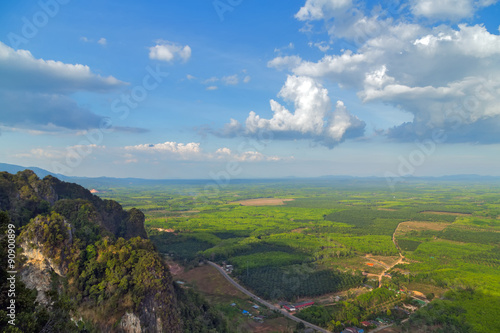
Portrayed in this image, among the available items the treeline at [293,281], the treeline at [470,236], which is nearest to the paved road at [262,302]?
the treeline at [293,281]

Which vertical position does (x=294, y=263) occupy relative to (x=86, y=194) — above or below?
below

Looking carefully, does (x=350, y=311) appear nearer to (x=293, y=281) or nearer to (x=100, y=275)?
(x=293, y=281)

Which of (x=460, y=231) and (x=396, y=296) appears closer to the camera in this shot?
(x=396, y=296)

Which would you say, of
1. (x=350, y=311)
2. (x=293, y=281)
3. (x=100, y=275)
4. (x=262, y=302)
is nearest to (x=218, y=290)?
(x=262, y=302)

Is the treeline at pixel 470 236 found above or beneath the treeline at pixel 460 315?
beneath

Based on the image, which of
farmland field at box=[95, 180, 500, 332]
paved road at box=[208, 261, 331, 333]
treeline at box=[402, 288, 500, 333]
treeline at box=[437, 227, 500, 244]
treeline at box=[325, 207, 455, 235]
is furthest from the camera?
treeline at box=[325, 207, 455, 235]

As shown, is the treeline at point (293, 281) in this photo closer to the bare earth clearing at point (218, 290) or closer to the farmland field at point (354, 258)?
the farmland field at point (354, 258)

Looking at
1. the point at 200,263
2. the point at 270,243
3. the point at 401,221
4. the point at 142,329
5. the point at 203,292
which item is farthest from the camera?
the point at 401,221

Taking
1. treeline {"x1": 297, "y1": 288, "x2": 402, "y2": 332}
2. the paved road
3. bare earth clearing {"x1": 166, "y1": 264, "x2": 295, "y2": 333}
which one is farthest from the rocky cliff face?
treeline {"x1": 297, "y1": 288, "x2": 402, "y2": 332}

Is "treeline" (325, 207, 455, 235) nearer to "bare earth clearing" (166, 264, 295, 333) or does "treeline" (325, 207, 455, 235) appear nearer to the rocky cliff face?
"bare earth clearing" (166, 264, 295, 333)

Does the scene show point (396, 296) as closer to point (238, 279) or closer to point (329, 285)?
point (329, 285)

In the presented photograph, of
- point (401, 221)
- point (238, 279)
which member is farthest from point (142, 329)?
point (401, 221)
